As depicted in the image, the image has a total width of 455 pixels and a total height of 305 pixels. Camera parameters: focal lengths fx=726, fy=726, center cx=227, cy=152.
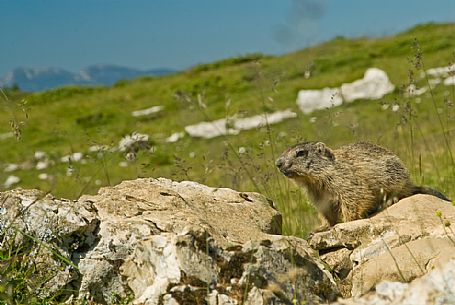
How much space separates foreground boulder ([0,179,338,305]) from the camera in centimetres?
454

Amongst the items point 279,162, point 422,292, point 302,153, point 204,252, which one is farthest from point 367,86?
point 422,292

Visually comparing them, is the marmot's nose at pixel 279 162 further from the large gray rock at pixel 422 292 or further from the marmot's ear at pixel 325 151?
the large gray rock at pixel 422 292

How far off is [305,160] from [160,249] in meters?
3.41

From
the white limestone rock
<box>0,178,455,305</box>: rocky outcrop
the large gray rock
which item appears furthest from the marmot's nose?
the white limestone rock

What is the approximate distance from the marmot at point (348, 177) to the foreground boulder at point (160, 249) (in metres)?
1.31

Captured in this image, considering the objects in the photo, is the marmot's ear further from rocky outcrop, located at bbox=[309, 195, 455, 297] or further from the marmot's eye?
rocky outcrop, located at bbox=[309, 195, 455, 297]

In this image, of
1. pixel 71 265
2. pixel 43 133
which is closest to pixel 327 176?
pixel 71 265

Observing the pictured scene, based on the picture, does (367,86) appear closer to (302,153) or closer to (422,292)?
(302,153)

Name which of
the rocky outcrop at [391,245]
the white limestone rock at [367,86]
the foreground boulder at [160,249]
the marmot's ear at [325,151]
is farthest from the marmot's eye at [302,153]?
the white limestone rock at [367,86]

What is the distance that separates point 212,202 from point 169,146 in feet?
66.6

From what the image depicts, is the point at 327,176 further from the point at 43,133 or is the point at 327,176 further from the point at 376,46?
the point at 376,46

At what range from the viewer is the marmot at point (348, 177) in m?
7.30

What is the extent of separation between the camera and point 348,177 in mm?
7473

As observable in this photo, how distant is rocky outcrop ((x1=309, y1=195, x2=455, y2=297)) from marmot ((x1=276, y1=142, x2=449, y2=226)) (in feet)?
2.18
